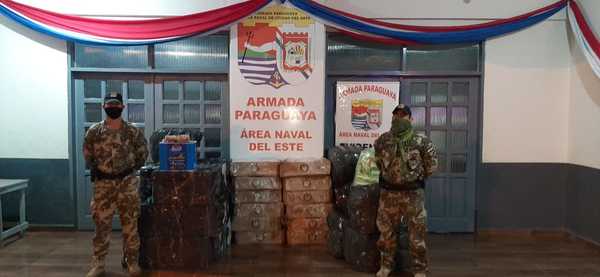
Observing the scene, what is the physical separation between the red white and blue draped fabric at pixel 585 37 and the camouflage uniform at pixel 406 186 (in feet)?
7.93

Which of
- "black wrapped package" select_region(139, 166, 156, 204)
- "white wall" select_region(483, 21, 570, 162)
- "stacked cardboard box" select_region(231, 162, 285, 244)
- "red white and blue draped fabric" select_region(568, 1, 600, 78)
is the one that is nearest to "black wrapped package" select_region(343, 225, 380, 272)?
"stacked cardboard box" select_region(231, 162, 285, 244)

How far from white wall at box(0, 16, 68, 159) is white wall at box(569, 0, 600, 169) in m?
6.20

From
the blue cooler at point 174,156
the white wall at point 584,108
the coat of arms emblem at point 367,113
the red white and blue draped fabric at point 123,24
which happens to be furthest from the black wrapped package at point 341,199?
the white wall at point 584,108

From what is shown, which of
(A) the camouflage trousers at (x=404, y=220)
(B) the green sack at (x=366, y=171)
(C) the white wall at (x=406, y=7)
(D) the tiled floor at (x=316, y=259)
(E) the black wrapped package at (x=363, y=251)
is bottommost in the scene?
(D) the tiled floor at (x=316, y=259)

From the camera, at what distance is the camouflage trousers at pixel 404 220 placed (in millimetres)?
3861

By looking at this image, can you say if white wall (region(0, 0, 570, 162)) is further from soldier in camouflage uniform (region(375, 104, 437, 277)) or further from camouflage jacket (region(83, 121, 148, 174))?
soldier in camouflage uniform (region(375, 104, 437, 277))

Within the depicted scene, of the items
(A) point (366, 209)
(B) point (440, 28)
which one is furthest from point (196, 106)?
(B) point (440, 28)

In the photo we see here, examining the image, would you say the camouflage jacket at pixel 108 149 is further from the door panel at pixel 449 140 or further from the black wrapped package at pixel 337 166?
the door panel at pixel 449 140

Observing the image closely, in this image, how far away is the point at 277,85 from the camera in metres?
5.32

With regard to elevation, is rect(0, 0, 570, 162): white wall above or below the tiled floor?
above

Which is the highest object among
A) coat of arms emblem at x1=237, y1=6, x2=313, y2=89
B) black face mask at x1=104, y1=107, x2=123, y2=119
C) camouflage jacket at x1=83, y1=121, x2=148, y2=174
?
coat of arms emblem at x1=237, y1=6, x2=313, y2=89

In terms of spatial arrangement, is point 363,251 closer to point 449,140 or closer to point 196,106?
point 449,140

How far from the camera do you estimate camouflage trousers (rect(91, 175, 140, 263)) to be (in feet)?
13.0

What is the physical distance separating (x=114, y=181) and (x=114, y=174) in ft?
0.22
